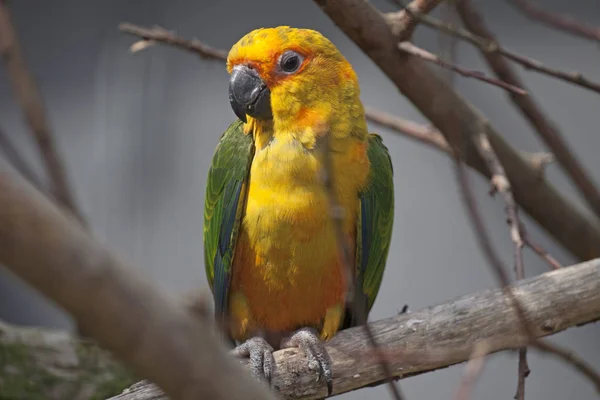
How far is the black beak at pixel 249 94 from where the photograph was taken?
67.7 inches

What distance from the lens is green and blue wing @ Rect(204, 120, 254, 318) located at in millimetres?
1742

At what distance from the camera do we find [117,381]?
1.98 m

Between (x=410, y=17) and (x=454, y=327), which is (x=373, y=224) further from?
(x=410, y=17)

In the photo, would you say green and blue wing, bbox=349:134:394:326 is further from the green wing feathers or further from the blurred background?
the blurred background

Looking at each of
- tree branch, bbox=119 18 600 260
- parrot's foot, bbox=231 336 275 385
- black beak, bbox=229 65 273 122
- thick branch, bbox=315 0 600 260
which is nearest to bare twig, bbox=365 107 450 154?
tree branch, bbox=119 18 600 260

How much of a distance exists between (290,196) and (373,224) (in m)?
0.24

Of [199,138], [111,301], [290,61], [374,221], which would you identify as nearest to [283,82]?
[290,61]

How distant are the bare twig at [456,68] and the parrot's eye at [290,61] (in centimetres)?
24

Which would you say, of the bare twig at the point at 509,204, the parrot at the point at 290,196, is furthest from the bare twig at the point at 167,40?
the bare twig at the point at 509,204

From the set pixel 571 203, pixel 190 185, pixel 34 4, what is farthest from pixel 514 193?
pixel 34 4

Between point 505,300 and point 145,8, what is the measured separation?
2.44 metres

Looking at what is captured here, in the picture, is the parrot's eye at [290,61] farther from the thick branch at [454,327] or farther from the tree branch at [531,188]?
the thick branch at [454,327]

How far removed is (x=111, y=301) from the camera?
1.81ft

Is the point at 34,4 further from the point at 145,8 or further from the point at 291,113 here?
the point at 291,113
